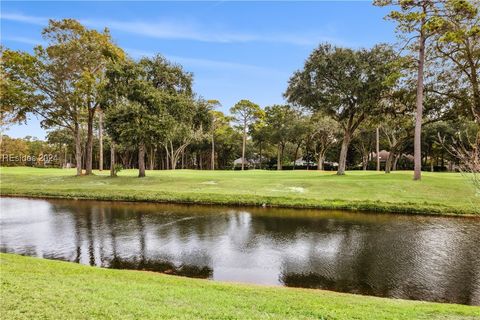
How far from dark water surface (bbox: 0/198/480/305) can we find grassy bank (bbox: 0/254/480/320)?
2192 mm

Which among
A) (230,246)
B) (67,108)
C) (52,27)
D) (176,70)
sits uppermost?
(52,27)

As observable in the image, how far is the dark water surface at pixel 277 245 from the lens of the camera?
11.1m

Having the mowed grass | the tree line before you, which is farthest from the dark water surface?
the tree line

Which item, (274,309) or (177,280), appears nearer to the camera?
(274,309)

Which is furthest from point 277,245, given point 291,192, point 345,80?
point 345,80

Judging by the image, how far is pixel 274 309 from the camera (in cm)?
715

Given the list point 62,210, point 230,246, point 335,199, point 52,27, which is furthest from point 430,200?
point 52,27

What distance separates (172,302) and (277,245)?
336 inches

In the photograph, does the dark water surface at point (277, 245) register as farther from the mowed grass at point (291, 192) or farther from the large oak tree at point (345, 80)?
the large oak tree at point (345, 80)

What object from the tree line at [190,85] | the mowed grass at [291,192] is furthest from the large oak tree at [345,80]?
the mowed grass at [291,192]

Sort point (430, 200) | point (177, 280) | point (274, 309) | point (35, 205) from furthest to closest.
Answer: point (35, 205) < point (430, 200) < point (177, 280) < point (274, 309)

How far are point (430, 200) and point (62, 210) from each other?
989 inches

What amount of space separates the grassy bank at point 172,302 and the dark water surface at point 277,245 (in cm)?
219

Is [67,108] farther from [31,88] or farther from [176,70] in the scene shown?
[176,70]
